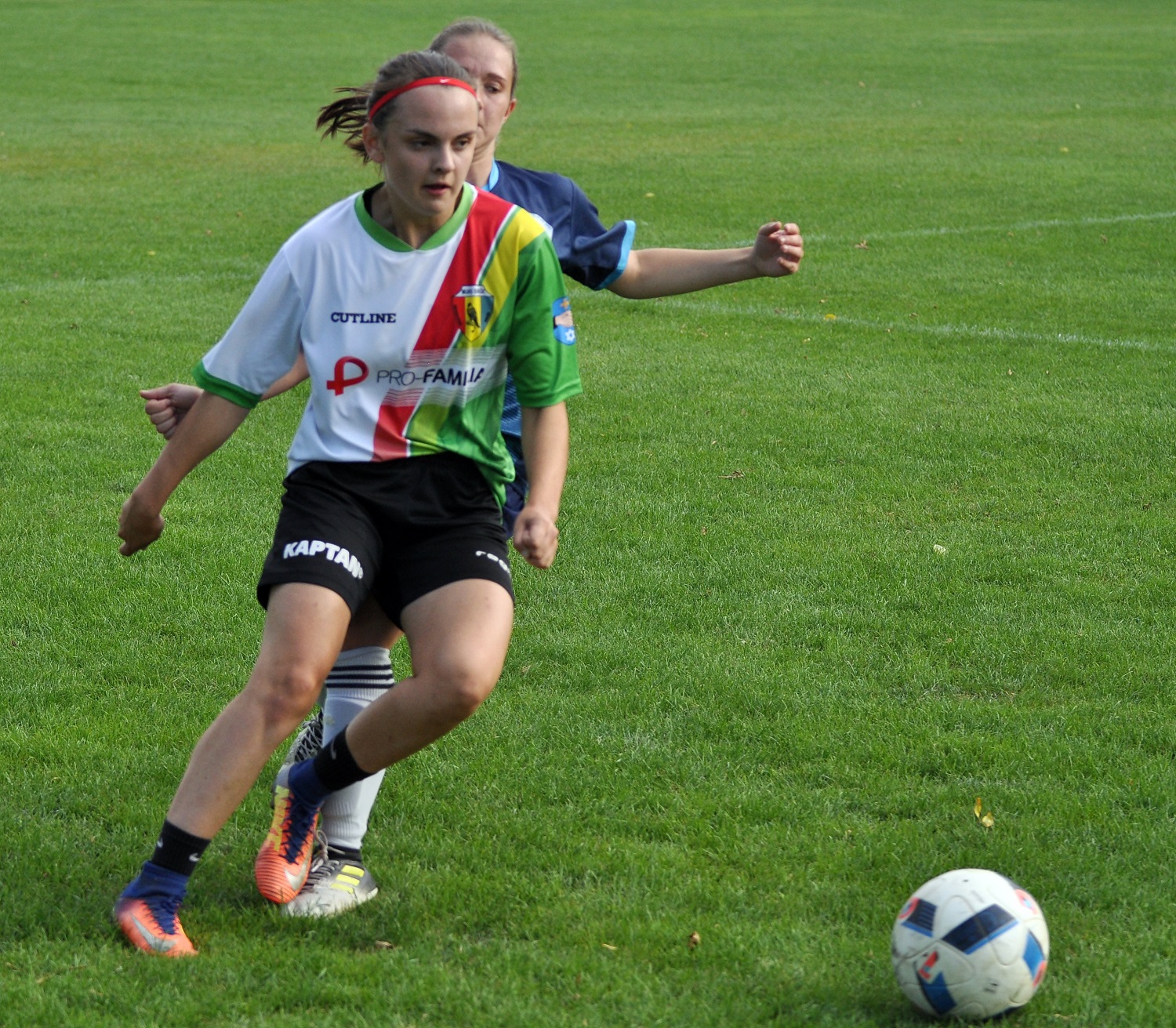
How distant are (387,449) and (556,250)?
1010 mm

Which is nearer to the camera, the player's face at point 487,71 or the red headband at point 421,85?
the red headband at point 421,85

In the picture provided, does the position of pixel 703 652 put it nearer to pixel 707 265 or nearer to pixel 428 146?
pixel 707 265

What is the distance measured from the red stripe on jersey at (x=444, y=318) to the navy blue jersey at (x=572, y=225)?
740 millimetres

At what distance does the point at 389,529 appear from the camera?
3678mm

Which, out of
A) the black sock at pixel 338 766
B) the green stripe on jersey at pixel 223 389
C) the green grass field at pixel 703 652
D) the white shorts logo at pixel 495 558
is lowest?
the green grass field at pixel 703 652

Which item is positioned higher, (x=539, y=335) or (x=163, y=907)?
(x=539, y=335)

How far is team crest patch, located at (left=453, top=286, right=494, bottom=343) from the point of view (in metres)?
3.65

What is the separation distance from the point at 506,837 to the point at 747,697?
1196mm

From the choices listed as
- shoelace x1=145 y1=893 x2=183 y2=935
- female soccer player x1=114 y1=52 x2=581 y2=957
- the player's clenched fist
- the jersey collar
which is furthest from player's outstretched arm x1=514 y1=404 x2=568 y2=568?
shoelace x1=145 y1=893 x2=183 y2=935

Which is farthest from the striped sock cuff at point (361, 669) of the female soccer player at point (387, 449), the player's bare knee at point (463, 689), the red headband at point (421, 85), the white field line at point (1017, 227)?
the white field line at point (1017, 227)

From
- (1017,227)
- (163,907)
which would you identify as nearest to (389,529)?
(163,907)

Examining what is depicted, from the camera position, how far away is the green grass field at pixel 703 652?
3.54 m

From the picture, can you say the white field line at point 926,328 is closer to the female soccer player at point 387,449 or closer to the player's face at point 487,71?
the player's face at point 487,71

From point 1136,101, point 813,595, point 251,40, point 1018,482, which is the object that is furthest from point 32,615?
point 251,40
